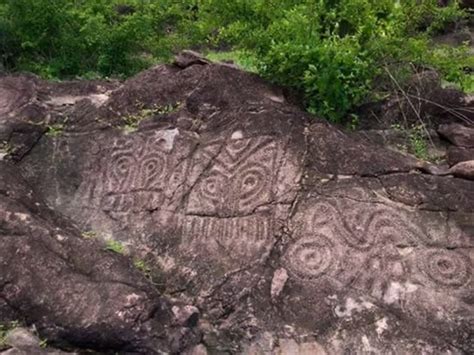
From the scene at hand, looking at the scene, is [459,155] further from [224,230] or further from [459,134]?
[224,230]

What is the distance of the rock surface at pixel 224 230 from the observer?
180 inches

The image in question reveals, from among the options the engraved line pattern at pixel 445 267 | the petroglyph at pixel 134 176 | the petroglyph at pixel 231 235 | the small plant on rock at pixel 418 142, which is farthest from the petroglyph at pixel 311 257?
the small plant on rock at pixel 418 142

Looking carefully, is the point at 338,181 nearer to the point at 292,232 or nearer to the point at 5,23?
the point at 292,232

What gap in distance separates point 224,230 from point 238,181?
1.67 ft

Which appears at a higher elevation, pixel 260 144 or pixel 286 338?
Result: pixel 260 144

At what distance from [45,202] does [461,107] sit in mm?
4466

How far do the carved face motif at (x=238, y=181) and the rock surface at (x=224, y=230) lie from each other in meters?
0.01

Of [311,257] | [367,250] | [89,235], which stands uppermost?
[367,250]

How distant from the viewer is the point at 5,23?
9.39 meters

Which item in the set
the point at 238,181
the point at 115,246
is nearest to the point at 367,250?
the point at 238,181

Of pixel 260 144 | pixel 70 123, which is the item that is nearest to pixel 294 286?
pixel 260 144

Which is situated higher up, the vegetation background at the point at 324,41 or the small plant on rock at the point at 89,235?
the vegetation background at the point at 324,41

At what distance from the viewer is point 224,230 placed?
5.34 metres

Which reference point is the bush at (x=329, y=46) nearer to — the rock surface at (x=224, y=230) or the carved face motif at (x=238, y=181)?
the rock surface at (x=224, y=230)
